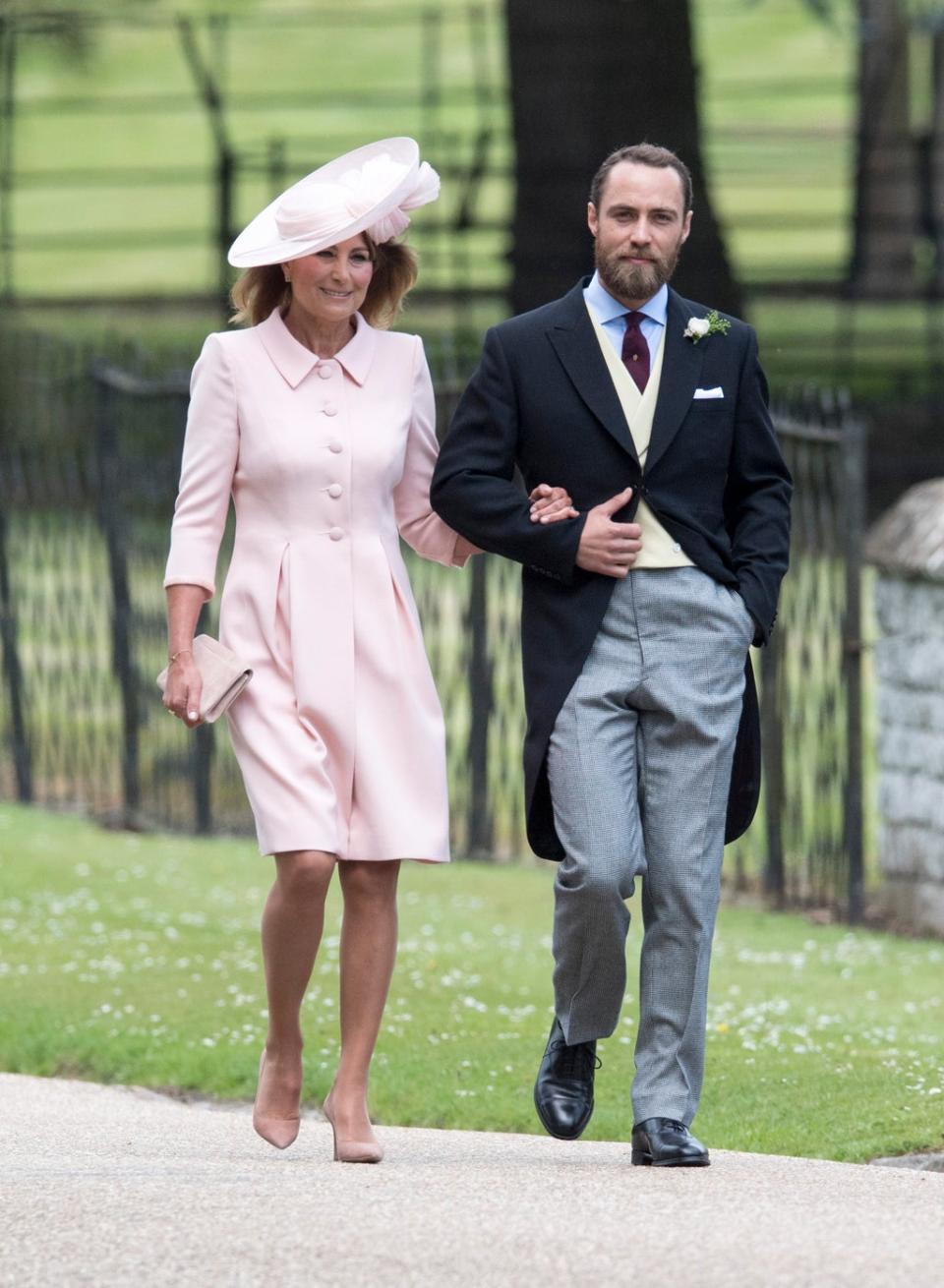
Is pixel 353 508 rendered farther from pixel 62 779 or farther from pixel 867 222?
pixel 867 222

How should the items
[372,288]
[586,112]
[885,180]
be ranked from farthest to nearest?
[885,180] → [586,112] → [372,288]

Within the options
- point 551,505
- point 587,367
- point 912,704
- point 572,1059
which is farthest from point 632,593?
point 912,704

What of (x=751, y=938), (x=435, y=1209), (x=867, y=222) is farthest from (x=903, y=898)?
(x=867, y=222)

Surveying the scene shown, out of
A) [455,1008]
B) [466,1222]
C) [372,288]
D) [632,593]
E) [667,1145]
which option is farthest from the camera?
[455,1008]

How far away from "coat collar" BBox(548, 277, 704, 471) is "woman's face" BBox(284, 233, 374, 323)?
16.2 inches

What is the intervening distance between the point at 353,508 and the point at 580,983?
3.42 ft

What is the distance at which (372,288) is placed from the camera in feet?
17.9

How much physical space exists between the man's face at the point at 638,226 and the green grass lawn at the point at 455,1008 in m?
1.95

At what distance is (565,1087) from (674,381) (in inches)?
55.0

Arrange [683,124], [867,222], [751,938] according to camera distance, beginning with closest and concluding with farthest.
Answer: [751,938] < [683,124] < [867,222]

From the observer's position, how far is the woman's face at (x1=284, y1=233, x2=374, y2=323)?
5215mm

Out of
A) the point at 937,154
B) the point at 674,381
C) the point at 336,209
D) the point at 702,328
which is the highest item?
the point at 937,154

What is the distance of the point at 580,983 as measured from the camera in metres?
5.07

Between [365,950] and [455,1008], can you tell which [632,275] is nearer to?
[365,950]
